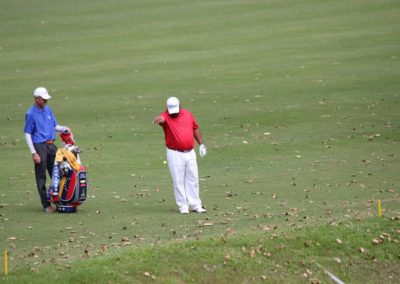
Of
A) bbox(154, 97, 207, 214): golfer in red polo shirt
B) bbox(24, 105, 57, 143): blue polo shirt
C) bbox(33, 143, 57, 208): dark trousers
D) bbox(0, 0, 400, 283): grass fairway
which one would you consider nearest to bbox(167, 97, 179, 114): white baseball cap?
bbox(154, 97, 207, 214): golfer in red polo shirt

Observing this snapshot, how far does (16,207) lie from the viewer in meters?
19.6

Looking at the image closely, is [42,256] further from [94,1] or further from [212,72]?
[94,1]

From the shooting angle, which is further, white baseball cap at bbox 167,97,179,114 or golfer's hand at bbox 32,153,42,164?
golfer's hand at bbox 32,153,42,164

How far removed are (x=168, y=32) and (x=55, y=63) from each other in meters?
7.03

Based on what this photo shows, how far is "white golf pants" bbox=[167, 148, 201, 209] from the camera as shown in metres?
18.4

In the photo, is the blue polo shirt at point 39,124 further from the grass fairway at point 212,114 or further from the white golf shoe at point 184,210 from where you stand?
the white golf shoe at point 184,210

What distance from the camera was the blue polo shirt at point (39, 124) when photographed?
18.8m

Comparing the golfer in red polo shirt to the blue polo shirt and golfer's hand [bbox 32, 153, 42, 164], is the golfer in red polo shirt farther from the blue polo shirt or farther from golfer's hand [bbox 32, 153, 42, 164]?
Result: golfer's hand [bbox 32, 153, 42, 164]

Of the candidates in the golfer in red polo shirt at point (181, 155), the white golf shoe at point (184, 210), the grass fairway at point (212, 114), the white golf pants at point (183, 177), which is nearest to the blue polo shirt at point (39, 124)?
the grass fairway at point (212, 114)

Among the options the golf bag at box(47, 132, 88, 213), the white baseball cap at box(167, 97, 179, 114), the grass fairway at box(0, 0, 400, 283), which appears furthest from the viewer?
the golf bag at box(47, 132, 88, 213)

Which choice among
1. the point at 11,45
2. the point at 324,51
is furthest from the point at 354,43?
the point at 11,45

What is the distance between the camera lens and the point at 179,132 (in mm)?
18312

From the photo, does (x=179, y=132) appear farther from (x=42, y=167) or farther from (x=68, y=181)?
(x=42, y=167)

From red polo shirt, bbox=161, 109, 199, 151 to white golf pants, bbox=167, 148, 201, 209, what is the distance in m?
0.14
